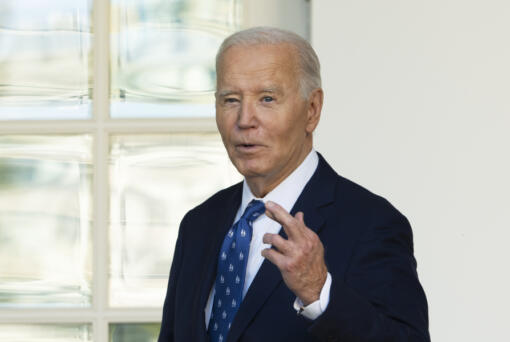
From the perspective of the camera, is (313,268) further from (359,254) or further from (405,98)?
(405,98)

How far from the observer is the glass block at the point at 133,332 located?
9.34 feet

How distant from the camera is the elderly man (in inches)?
63.5

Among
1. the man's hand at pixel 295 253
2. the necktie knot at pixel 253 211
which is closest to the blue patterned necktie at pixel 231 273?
the necktie knot at pixel 253 211

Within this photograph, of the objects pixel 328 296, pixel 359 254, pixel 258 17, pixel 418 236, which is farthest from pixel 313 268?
pixel 258 17

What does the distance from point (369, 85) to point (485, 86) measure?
1.00 feet

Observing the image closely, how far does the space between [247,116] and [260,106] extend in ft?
0.11

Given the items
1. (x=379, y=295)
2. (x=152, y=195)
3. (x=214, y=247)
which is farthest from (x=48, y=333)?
(x=379, y=295)

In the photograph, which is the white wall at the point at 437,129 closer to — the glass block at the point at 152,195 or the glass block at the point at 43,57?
the glass block at the point at 152,195

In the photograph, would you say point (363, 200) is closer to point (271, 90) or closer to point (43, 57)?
point (271, 90)

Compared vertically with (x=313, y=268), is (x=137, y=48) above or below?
above

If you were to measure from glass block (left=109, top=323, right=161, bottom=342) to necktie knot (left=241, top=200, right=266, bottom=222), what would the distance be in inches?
43.0

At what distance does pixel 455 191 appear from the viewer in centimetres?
266

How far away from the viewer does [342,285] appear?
1501mm

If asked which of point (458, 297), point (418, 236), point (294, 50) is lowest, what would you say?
point (458, 297)
